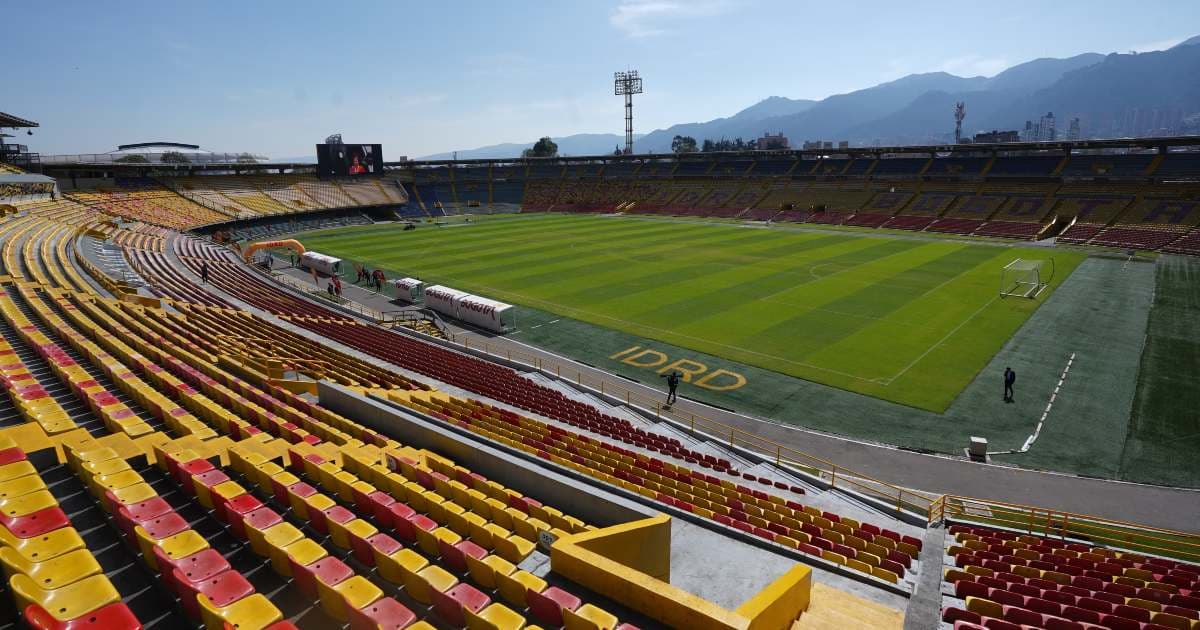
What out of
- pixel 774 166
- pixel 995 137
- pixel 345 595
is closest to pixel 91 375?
pixel 345 595

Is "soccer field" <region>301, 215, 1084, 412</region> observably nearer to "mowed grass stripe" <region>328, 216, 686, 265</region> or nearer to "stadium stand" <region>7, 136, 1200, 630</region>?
"mowed grass stripe" <region>328, 216, 686, 265</region>

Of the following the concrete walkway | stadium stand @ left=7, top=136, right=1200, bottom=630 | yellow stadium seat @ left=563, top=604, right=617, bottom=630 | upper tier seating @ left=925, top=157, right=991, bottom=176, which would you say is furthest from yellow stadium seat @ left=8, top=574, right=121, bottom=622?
upper tier seating @ left=925, top=157, right=991, bottom=176

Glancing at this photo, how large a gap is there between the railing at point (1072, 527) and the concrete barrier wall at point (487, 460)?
8.01 meters

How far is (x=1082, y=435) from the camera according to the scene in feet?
65.2

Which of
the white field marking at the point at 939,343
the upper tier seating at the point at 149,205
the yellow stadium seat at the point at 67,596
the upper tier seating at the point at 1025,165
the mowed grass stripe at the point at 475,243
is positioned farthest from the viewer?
the upper tier seating at the point at 1025,165

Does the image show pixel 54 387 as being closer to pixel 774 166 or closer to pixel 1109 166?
pixel 1109 166

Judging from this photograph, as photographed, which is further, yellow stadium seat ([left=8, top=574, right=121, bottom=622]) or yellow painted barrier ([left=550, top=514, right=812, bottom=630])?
yellow painted barrier ([left=550, top=514, right=812, bottom=630])

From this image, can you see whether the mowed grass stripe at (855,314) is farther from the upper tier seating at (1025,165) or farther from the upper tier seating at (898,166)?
the upper tier seating at (898,166)

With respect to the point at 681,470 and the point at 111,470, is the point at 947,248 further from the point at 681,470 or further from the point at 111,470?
the point at 111,470

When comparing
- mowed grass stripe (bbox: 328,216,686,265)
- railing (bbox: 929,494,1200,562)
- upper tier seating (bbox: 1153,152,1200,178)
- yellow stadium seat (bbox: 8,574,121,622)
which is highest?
upper tier seating (bbox: 1153,152,1200,178)

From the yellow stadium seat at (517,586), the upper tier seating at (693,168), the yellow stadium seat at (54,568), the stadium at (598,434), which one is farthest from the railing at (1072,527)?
the upper tier seating at (693,168)

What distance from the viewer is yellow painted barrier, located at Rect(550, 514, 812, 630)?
6938 millimetres

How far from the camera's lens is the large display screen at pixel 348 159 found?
8388cm

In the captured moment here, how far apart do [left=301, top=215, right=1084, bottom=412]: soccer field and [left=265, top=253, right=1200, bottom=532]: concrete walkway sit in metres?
4.81
